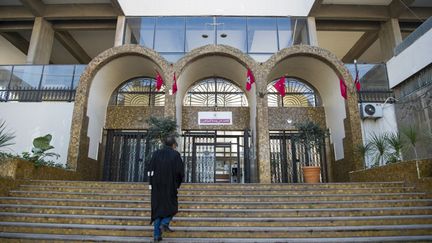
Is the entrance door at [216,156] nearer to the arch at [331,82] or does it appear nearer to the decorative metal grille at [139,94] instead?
the decorative metal grille at [139,94]

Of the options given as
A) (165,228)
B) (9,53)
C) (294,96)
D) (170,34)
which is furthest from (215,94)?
(9,53)

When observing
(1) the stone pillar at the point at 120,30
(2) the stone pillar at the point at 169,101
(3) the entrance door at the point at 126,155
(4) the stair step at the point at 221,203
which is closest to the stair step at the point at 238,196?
(4) the stair step at the point at 221,203

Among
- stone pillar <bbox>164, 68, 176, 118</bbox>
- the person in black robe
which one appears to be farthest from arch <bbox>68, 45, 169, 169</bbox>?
the person in black robe

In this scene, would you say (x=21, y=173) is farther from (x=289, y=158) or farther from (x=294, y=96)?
(x=294, y=96)

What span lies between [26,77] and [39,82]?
647 mm

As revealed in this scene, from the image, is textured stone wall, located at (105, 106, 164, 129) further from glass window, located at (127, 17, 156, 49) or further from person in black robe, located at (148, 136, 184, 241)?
person in black robe, located at (148, 136, 184, 241)

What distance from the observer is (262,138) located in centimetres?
1001

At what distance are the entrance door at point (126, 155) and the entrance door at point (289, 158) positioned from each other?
5.09m

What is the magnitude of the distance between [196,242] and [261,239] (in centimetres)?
103

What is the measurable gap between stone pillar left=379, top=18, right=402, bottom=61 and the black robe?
46.9 ft

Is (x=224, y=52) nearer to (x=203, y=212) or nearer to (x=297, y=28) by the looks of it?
(x=297, y=28)

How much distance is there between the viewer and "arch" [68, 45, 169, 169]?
1017cm

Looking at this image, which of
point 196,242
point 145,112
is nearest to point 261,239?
point 196,242

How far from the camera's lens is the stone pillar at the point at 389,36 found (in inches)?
563
